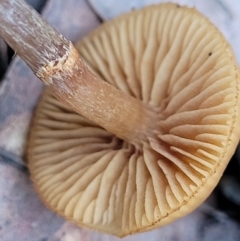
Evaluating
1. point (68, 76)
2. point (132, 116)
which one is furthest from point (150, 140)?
point (68, 76)

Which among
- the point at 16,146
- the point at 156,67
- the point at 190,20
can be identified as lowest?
the point at 16,146

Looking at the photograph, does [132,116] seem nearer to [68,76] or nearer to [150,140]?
[150,140]

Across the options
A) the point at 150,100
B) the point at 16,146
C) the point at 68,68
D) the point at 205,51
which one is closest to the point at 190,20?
the point at 205,51

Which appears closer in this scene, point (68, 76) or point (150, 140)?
point (68, 76)

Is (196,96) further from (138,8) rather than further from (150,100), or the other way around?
(138,8)
